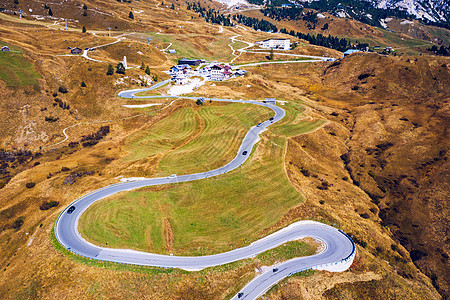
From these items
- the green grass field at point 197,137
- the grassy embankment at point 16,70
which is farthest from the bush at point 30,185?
the grassy embankment at point 16,70

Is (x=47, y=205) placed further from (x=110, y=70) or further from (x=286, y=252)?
(x=110, y=70)

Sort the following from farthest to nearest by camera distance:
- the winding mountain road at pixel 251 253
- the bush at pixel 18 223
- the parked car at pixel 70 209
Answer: the parked car at pixel 70 209 < the bush at pixel 18 223 < the winding mountain road at pixel 251 253

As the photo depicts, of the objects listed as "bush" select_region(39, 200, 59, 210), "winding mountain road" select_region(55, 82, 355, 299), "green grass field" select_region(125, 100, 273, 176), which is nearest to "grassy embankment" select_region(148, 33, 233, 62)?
"green grass field" select_region(125, 100, 273, 176)

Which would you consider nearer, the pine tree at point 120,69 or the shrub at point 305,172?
the shrub at point 305,172

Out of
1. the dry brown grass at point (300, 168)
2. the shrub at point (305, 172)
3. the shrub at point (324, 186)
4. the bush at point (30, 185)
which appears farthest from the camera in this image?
the shrub at point (305, 172)

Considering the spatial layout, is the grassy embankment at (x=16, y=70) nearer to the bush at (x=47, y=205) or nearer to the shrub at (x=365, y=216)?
the bush at (x=47, y=205)

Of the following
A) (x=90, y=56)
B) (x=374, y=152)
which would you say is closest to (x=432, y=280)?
(x=374, y=152)

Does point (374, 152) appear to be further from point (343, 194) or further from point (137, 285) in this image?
point (137, 285)

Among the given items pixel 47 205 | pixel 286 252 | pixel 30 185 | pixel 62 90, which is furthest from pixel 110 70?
pixel 286 252

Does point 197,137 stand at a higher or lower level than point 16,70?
lower
